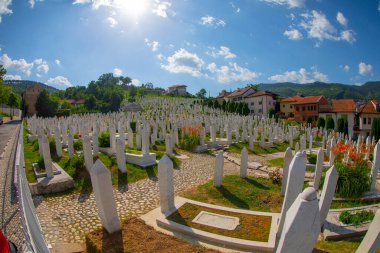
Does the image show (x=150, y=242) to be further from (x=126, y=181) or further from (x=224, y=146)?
(x=224, y=146)

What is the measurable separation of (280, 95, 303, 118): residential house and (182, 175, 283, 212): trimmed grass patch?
4604 centimetres

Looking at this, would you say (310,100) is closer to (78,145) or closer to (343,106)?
(343,106)

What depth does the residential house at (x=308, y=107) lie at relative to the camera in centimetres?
4538

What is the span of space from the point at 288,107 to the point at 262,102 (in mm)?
5611

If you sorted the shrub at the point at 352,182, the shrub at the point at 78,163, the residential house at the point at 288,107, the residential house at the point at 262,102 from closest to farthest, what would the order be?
the shrub at the point at 352,182, the shrub at the point at 78,163, the residential house at the point at 288,107, the residential house at the point at 262,102

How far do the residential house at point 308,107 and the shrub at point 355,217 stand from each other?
43356 millimetres

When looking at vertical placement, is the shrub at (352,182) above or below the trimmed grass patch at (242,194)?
above

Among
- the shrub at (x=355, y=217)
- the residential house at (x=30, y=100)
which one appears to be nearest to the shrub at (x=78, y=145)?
the shrub at (x=355, y=217)

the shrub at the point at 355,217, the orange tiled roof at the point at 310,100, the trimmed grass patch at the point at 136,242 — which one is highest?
the orange tiled roof at the point at 310,100

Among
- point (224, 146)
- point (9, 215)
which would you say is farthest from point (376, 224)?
point (224, 146)

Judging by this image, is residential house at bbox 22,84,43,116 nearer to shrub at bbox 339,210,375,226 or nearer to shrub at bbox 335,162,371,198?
shrub at bbox 335,162,371,198

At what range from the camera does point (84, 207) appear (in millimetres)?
7016

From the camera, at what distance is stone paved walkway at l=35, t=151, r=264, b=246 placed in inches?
223

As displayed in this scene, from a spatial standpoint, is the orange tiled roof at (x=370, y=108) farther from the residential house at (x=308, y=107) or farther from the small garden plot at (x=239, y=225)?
the small garden plot at (x=239, y=225)
